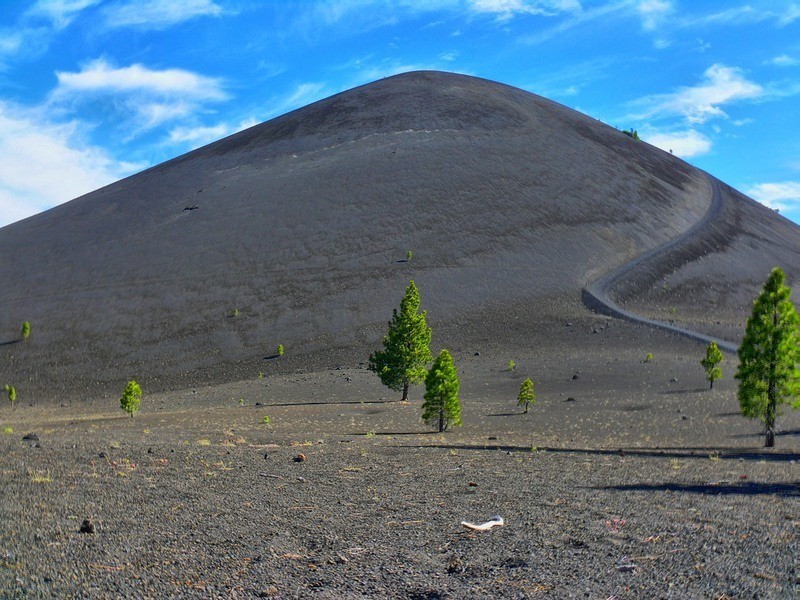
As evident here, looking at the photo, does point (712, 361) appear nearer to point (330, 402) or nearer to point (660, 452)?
point (330, 402)

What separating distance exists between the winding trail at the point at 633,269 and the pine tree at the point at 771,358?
1567 inches

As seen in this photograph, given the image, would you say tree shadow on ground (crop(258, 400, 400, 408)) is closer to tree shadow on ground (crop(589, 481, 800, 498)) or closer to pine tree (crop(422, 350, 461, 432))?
pine tree (crop(422, 350, 461, 432))

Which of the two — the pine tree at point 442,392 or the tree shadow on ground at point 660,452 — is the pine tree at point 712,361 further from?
the pine tree at point 442,392

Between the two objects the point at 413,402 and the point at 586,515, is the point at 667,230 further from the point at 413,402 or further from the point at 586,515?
the point at 586,515

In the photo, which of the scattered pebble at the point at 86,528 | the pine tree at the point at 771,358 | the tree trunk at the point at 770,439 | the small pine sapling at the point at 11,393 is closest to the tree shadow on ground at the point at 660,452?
the tree trunk at the point at 770,439

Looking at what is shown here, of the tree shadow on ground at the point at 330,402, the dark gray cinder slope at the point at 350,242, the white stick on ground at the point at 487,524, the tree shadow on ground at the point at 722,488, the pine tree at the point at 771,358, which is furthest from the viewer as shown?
the dark gray cinder slope at the point at 350,242

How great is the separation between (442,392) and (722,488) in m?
18.4

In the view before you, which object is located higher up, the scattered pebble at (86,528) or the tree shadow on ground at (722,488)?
the scattered pebble at (86,528)

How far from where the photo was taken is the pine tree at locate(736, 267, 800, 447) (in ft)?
97.8

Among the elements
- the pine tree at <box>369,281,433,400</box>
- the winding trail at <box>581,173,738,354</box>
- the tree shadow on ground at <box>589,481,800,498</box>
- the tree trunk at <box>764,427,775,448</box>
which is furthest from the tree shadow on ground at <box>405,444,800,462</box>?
the winding trail at <box>581,173,738,354</box>

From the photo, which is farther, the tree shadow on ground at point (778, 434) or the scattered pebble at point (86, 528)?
the tree shadow on ground at point (778, 434)

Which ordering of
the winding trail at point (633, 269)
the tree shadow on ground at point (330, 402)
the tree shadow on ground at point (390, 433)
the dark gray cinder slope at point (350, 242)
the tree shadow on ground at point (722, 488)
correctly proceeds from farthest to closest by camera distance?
the dark gray cinder slope at point (350, 242)
the winding trail at point (633, 269)
the tree shadow on ground at point (330, 402)
the tree shadow on ground at point (390, 433)
the tree shadow on ground at point (722, 488)

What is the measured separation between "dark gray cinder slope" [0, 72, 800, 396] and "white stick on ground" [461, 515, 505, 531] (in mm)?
59597

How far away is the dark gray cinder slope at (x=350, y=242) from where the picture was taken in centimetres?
7800
